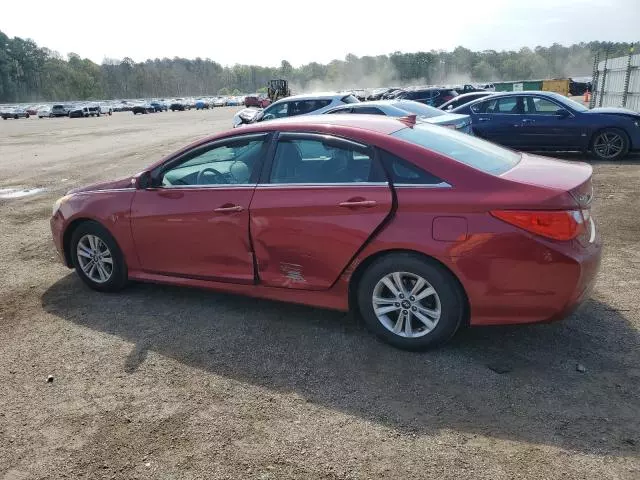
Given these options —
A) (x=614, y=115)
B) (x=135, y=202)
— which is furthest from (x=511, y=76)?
(x=135, y=202)

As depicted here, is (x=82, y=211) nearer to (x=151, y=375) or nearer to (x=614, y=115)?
(x=151, y=375)

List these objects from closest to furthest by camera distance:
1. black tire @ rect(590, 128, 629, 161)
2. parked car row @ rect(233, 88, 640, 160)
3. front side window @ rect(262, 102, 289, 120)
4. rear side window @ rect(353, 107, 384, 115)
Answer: rear side window @ rect(353, 107, 384, 115) → parked car row @ rect(233, 88, 640, 160) → black tire @ rect(590, 128, 629, 161) → front side window @ rect(262, 102, 289, 120)

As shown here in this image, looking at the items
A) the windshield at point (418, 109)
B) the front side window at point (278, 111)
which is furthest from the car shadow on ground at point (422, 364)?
the front side window at point (278, 111)

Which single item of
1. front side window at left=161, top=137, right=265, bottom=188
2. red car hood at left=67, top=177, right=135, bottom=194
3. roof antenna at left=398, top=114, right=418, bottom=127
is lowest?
red car hood at left=67, top=177, right=135, bottom=194

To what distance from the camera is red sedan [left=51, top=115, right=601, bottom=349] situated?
334cm

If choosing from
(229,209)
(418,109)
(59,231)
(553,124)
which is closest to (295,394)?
(229,209)

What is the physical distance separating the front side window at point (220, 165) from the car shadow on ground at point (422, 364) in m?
1.09

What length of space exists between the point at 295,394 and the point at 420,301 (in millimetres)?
1038

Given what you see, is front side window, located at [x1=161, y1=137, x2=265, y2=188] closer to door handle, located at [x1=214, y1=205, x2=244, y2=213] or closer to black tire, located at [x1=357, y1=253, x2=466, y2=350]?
door handle, located at [x1=214, y1=205, x2=244, y2=213]

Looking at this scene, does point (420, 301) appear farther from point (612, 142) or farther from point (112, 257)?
point (612, 142)

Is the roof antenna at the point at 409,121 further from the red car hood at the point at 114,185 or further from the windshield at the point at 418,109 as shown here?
the windshield at the point at 418,109

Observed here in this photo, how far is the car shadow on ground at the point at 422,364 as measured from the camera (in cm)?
297

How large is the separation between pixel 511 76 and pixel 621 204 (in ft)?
506

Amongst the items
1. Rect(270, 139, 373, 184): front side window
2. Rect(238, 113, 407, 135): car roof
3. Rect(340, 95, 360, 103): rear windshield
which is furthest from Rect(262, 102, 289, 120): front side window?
Rect(270, 139, 373, 184): front side window
